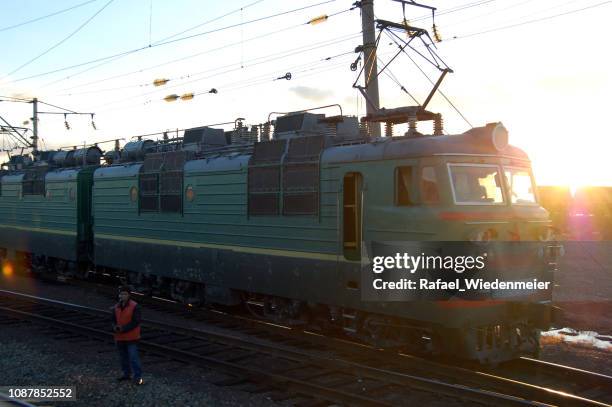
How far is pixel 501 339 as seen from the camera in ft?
30.0

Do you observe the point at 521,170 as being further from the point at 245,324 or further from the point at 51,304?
the point at 51,304

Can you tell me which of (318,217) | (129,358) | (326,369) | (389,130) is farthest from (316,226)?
(129,358)

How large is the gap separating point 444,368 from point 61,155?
18246 mm

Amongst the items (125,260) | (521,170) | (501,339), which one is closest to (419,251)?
(501,339)

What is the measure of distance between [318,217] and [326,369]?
280cm

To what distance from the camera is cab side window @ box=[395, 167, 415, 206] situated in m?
9.15

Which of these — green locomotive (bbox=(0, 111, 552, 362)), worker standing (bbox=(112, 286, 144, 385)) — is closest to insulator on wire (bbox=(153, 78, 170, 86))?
green locomotive (bbox=(0, 111, 552, 362))

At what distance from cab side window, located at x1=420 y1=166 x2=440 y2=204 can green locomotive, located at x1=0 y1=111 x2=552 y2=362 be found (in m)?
0.02

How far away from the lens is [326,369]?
9.15 meters

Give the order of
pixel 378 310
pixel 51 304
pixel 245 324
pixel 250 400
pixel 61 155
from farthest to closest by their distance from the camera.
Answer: pixel 61 155 → pixel 51 304 → pixel 245 324 → pixel 378 310 → pixel 250 400

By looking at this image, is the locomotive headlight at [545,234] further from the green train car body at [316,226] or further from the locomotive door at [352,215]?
the locomotive door at [352,215]

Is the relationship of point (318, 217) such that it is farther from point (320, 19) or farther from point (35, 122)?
point (35, 122)

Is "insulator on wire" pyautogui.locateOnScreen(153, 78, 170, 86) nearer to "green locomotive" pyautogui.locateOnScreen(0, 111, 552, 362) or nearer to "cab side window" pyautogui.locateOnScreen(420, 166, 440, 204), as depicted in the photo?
"green locomotive" pyautogui.locateOnScreen(0, 111, 552, 362)

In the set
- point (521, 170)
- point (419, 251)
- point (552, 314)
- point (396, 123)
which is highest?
point (396, 123)
